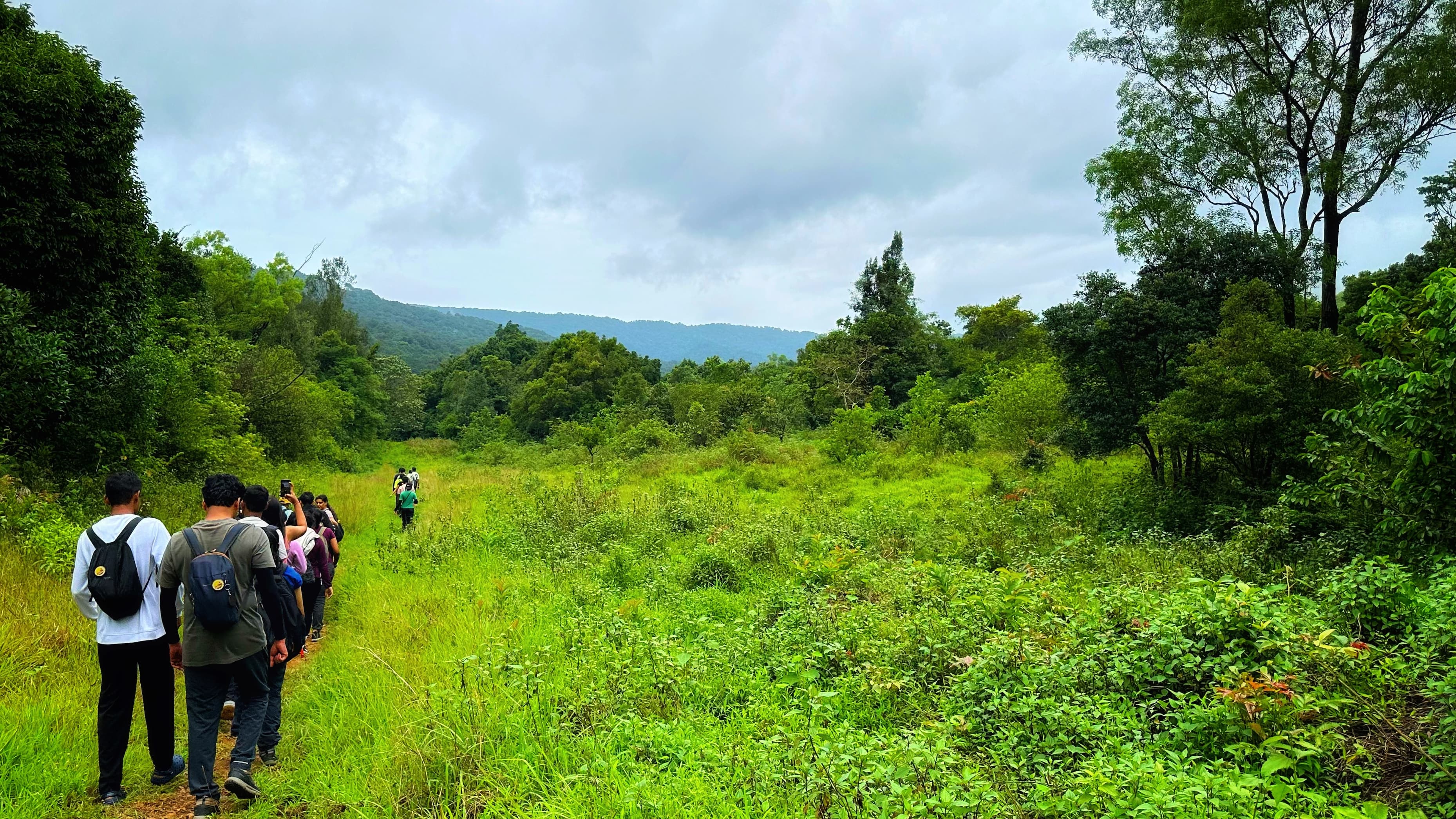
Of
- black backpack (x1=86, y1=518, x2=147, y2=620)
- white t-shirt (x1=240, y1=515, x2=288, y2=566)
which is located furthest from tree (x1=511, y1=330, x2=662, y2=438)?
black backpack (x1=86, y1=518, x2=147, y2=620)

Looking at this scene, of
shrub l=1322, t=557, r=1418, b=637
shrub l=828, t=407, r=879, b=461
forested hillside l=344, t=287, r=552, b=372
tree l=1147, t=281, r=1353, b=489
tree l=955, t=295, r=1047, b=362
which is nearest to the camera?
shrub l=1322, t=557, r=1418, b=637

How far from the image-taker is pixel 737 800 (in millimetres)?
3215

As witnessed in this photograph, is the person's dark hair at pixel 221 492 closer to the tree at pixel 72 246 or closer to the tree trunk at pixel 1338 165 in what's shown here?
the tree at pixel 72 246

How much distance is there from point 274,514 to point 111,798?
2.27 m

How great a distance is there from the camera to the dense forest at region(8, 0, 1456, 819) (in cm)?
350

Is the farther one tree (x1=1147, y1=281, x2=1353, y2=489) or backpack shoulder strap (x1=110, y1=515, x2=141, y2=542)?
tree (x1=1147, y1=281, x2=1353, y2=489)

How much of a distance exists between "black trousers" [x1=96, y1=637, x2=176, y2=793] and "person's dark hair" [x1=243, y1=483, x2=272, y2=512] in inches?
47.0

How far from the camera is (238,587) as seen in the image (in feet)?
12.7

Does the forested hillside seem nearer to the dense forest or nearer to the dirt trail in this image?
the dense forest

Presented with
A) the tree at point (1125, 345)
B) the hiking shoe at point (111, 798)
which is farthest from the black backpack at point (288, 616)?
the tree at point (1125, 345)

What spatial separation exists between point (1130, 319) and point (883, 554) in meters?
6.54

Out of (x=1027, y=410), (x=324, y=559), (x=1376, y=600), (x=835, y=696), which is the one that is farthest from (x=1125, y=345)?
(x=324, y=559)

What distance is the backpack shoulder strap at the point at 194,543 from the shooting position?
3.83 metres

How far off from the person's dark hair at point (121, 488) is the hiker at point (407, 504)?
10.1 m
